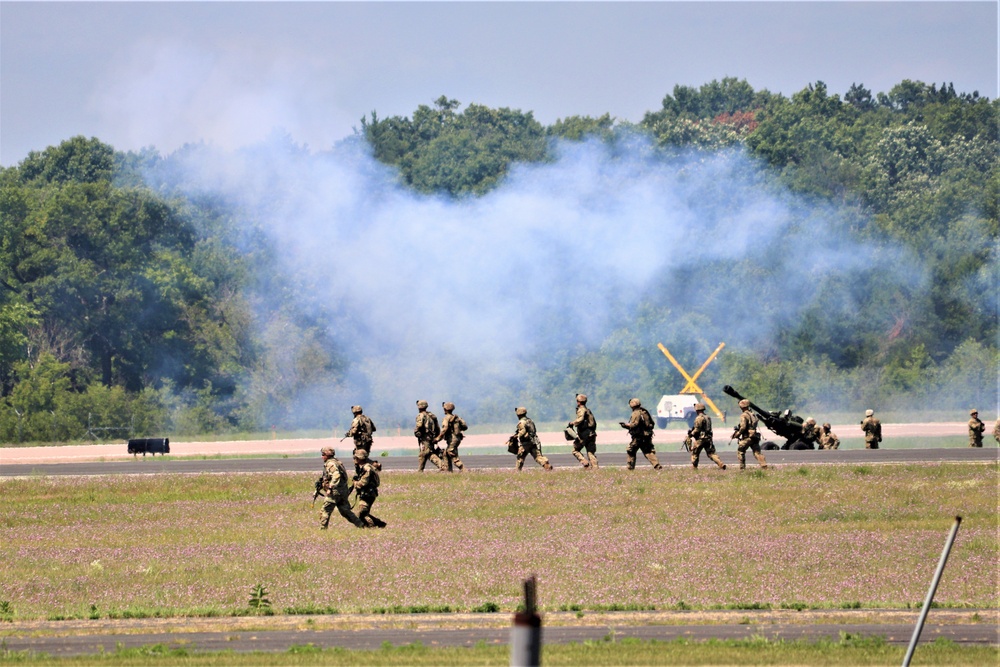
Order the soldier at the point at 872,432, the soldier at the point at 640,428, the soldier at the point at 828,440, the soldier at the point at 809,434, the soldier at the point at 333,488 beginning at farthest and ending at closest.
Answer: the soldier at the point at 828,440, the soldier at the point at 809,434, the soldier at the point at 872,432, the soldier at the point at 640,428, the soldier at the point at 333,488

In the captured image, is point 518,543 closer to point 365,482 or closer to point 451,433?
point 365,482

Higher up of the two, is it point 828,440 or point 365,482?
point 828,440

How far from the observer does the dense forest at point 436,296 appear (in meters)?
74.0

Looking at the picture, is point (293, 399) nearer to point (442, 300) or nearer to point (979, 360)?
point (442, 300)

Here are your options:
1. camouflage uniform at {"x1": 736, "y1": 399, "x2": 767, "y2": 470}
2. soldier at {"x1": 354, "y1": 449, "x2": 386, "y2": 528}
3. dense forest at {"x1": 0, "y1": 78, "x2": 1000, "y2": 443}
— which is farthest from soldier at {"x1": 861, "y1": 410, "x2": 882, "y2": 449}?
dense forest at {"x1": 0, "y1": 78, "x2": 1000, "y2": 443}

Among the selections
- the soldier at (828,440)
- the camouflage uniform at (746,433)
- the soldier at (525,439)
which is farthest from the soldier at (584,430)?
the soldier at (828,440)

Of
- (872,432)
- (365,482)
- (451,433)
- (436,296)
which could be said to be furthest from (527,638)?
(436,296)

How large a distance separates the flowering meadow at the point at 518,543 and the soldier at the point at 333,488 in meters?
0.48

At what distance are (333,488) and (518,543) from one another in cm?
362

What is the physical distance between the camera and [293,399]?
7556 centimetres

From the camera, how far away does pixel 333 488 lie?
2738 cm

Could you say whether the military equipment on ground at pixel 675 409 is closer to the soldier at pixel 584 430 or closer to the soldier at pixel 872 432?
the soldier at pixel 872 432

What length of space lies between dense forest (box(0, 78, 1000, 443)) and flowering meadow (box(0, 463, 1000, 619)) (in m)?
→ 37.6

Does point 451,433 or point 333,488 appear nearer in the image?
point 333,488
